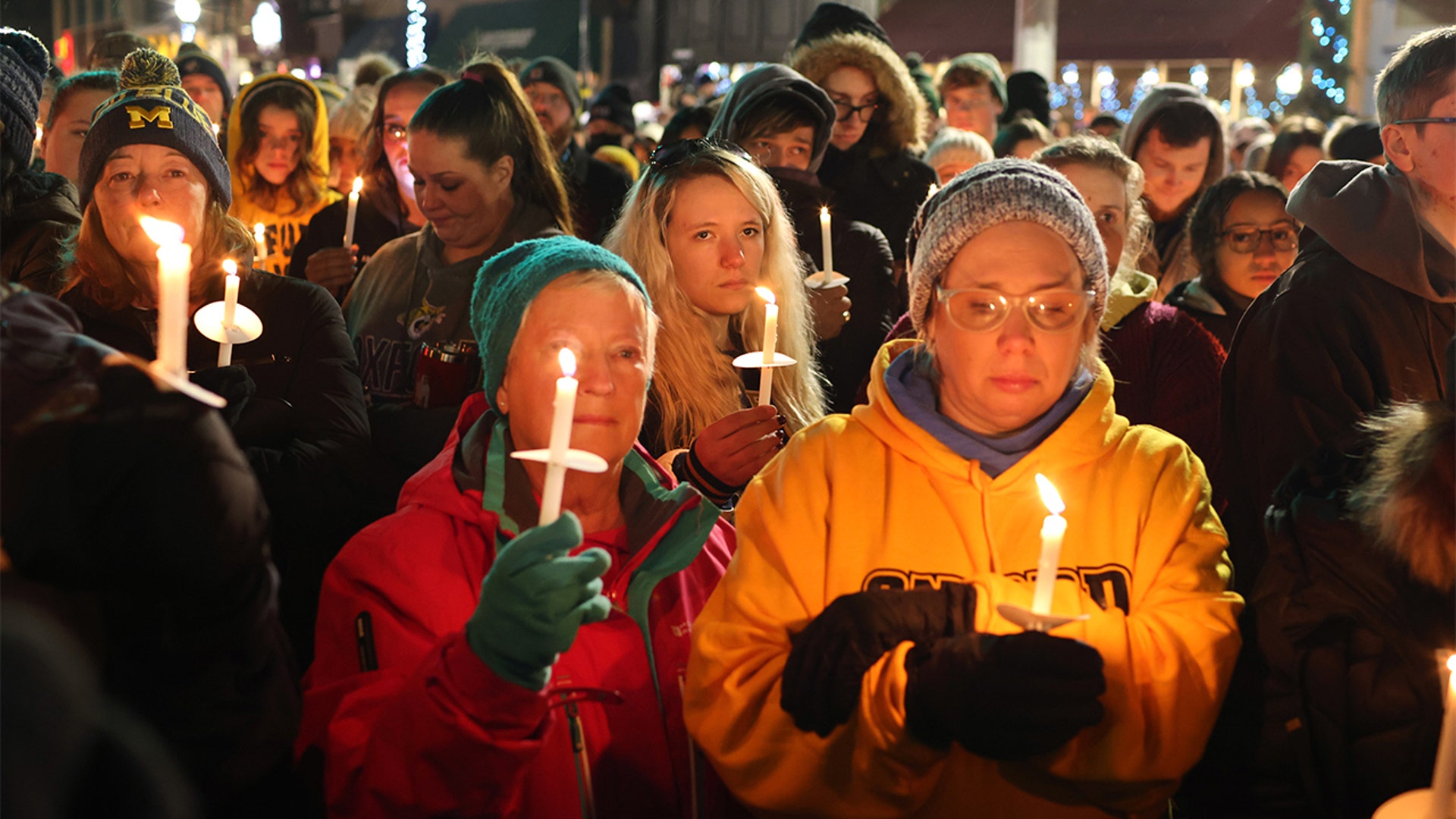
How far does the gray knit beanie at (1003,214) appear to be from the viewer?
6.68 feet

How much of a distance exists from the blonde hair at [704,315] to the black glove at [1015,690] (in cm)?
152

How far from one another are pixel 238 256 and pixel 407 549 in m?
1.30

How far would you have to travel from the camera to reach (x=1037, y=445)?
2.01 m

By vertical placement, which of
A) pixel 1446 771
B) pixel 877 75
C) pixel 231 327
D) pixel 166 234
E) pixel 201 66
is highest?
pixel 201 66

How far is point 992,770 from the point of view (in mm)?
1905

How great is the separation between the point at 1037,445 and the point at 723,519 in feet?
2.69

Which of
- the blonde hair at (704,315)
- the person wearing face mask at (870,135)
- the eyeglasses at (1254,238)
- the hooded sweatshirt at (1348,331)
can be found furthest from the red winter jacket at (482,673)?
the person wearing face mask at (870,135)

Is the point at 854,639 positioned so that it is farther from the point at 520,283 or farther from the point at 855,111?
the point at 855,111

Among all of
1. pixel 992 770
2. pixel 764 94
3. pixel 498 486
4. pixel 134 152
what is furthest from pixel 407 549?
pixel 764 94

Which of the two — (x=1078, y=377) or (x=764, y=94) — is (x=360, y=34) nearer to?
(x=764, y=94)

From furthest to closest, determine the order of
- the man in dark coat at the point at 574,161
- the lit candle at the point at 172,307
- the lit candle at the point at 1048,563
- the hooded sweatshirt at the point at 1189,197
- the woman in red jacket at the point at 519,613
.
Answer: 1. the man in dark coat at the point at 574,161
2. the hooded sweatshirt at the point at 1189,197
3. the woman in red jacket at the point at 519,613
4. the lit candle at the point at 1048,563
5. the lit candle at the point at 172,307

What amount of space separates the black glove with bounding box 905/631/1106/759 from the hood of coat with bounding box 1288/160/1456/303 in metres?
1.46

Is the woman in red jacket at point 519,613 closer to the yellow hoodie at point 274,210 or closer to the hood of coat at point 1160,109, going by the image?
the yellow hoodie at point 274,210

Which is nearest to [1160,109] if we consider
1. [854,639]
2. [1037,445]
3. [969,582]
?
[1037,445]
